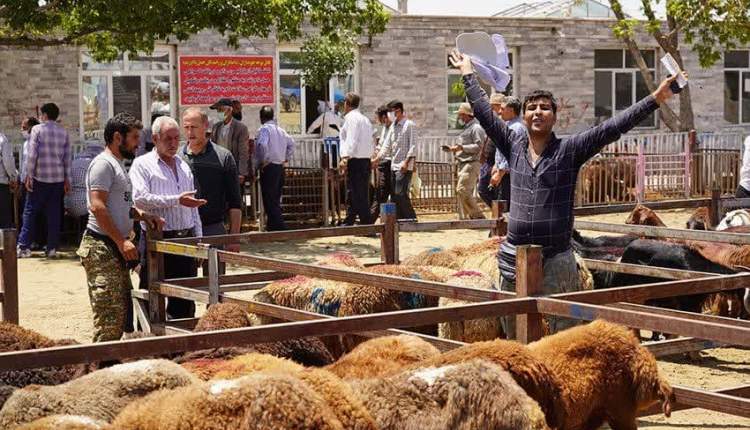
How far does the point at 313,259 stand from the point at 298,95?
1037 centimetres

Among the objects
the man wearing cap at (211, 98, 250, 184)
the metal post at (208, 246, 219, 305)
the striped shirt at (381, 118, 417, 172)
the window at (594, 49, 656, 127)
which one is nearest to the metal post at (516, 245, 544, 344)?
the metal post at (208, 246, 219, 305)

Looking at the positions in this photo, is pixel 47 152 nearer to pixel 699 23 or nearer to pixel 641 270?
pixel 641 270

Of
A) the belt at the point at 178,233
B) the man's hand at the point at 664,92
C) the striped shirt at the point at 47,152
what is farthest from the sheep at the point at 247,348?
the striped shirt at the point at 47,152

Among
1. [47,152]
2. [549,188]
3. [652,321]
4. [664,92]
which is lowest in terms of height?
[652,321]

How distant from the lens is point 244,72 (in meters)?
23.8

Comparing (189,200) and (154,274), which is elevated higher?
(189,200)

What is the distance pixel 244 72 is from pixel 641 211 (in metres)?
14.1

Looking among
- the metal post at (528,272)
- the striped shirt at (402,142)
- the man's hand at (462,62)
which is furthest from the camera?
the striped shirt at (402,142)

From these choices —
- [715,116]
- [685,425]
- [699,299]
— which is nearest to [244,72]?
[715,116]

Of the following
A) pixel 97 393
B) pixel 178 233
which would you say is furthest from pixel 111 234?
pixel 97 393

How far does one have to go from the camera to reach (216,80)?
23344 mm

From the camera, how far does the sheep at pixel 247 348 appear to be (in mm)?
5000

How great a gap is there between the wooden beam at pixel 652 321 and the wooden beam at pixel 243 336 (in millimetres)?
149

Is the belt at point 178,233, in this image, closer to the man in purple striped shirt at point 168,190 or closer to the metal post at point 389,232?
the man in purple striped shirt at point 168,190
